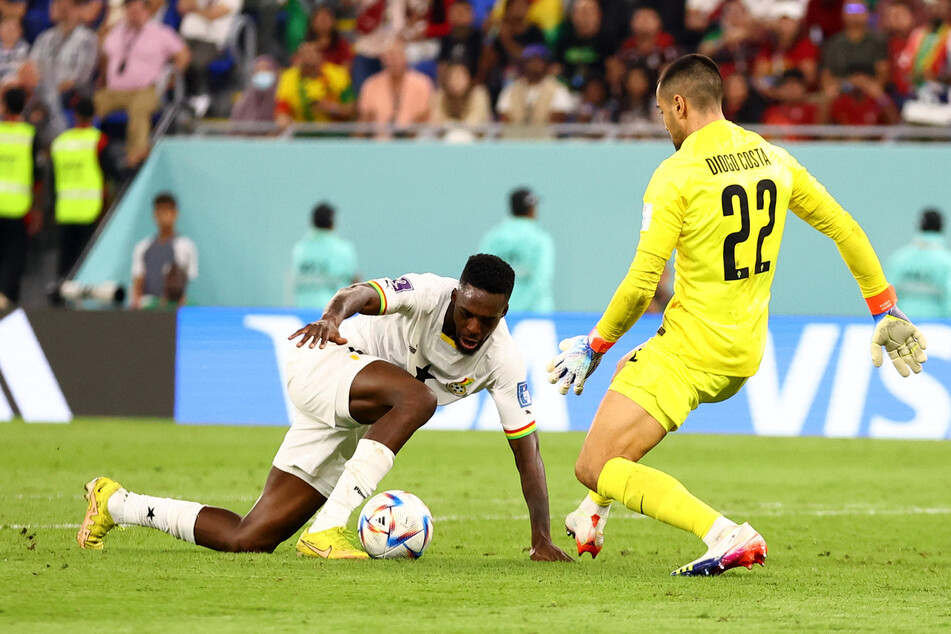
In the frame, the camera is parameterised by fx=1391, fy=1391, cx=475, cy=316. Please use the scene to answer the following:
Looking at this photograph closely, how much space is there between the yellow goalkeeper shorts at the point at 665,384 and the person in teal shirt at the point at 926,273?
8.58 m

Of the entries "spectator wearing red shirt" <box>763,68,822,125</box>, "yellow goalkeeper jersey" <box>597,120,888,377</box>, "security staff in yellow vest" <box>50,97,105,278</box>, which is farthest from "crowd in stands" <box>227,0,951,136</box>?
"yellow goalkeeper jersey" <box>597,120,888,377</box>

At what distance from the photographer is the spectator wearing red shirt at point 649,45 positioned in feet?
49.8

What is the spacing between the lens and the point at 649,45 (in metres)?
15.4

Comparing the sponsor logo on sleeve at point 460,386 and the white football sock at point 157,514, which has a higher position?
the sponsor logo on sleeve at point 460,386

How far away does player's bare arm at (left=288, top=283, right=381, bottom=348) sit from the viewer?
5508mm

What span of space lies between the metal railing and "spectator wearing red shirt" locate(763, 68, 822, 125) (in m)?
0.16

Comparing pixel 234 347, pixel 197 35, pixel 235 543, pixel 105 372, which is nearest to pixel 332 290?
pixel 234 347

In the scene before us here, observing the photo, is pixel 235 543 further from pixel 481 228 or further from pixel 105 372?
pixel 481 228

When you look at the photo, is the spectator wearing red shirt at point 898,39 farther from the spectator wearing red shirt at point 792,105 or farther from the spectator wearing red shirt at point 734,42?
the spectator wearing red shirt at point 734,42

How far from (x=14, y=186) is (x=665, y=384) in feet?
37.4

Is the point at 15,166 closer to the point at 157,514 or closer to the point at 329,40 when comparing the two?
the point at 329,40

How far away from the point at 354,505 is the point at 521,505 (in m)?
3.04

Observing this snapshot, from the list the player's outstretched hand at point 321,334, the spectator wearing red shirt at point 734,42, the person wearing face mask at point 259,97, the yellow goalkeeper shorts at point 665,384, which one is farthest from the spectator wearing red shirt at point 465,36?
the player's outstretched hand at point 321,334

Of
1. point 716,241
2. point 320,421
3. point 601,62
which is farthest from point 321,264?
point 716,241
